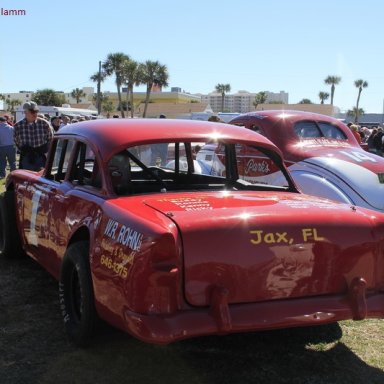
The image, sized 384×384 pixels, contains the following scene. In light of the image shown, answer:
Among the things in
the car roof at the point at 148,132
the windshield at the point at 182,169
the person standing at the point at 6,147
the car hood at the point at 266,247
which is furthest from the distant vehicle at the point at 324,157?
the person standing at the point at 6,147

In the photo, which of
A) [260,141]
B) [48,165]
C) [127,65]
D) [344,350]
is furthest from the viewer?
[127,65]

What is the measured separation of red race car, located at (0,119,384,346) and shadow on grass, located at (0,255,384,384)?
213 mm

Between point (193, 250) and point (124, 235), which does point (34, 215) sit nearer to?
point (124, 235)

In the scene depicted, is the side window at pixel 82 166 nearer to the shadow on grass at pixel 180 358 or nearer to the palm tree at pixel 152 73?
the shadow on grass at pixel 180 358

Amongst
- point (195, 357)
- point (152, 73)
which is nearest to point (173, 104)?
point (152, 73)

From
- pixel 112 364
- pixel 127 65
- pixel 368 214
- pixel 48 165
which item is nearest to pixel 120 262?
pixel 112 364

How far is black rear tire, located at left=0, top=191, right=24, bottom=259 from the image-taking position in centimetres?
536

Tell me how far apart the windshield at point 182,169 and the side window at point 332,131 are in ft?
8.68

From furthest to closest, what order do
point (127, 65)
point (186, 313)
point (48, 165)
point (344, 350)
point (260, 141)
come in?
1. point (127, 65)
2. point (48, 165)
3. point (260, 141)
4. point (344, 350)
5. point (186, 313)

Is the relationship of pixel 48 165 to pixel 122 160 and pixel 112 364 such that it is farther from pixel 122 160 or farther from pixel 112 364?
pixel 112 364

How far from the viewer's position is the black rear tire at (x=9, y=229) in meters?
5.36

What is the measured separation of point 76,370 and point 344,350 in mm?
1751

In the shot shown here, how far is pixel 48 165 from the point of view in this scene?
4730mm

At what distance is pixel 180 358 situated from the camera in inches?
133
